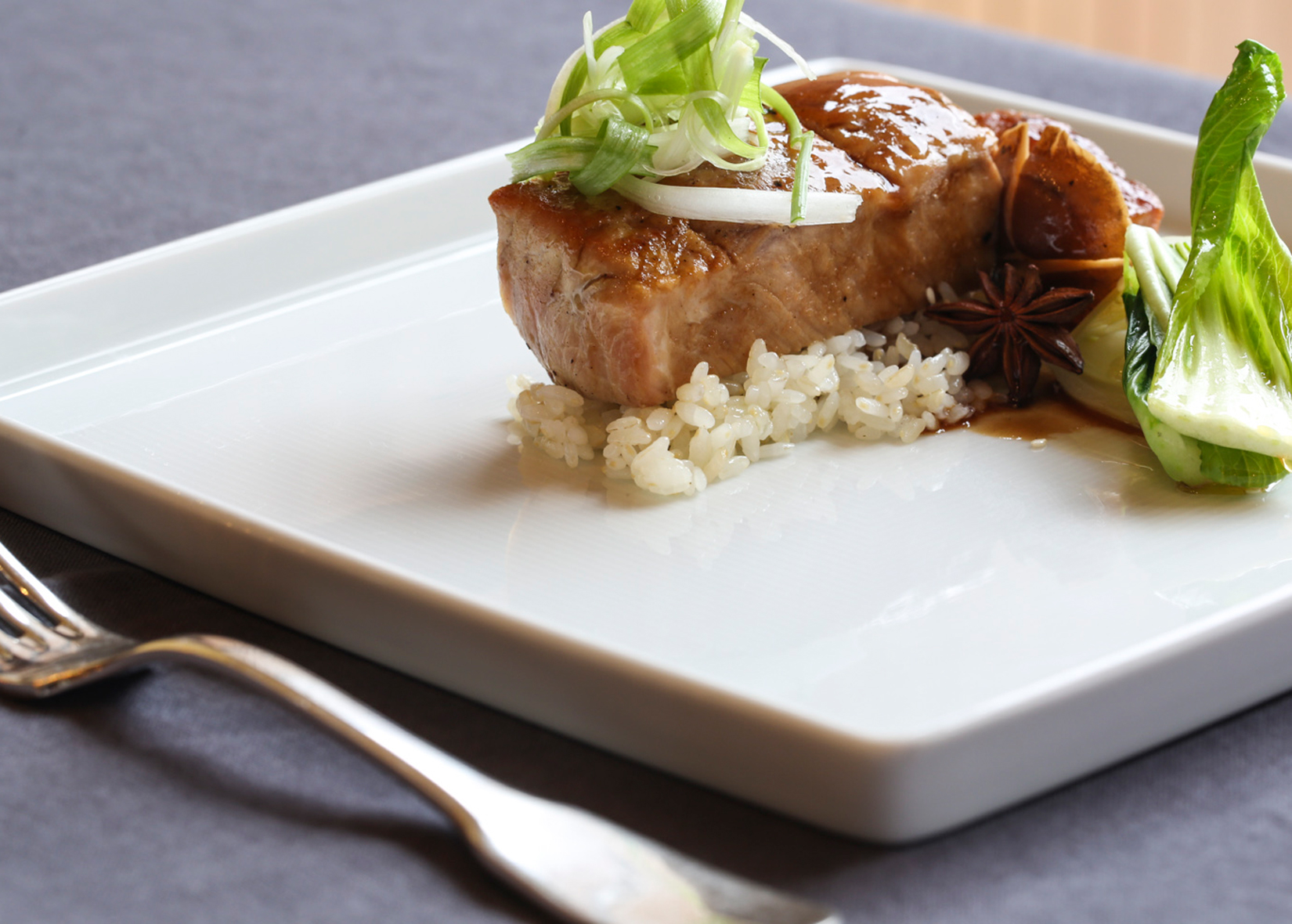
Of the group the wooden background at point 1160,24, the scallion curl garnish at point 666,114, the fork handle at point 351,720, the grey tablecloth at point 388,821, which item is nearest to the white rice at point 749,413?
the scallion curl garnish at point 666,114

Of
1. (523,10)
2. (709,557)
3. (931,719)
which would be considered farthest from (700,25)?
(523,10)

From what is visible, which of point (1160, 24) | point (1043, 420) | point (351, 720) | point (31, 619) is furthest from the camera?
point (1160, 24)

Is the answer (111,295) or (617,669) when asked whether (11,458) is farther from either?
(617,669)

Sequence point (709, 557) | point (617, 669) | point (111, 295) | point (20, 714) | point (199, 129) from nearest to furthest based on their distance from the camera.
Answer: point (617, 669) → point (20, 714) → point (709, 557) → point (111, 295) → point (199, 129)

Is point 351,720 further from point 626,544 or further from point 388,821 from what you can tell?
point 626,544

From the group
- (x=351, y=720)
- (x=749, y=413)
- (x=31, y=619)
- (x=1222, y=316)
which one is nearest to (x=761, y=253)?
(x=749, y=413)

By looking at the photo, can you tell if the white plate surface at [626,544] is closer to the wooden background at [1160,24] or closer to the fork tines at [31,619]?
the fork tines at [31,619]
